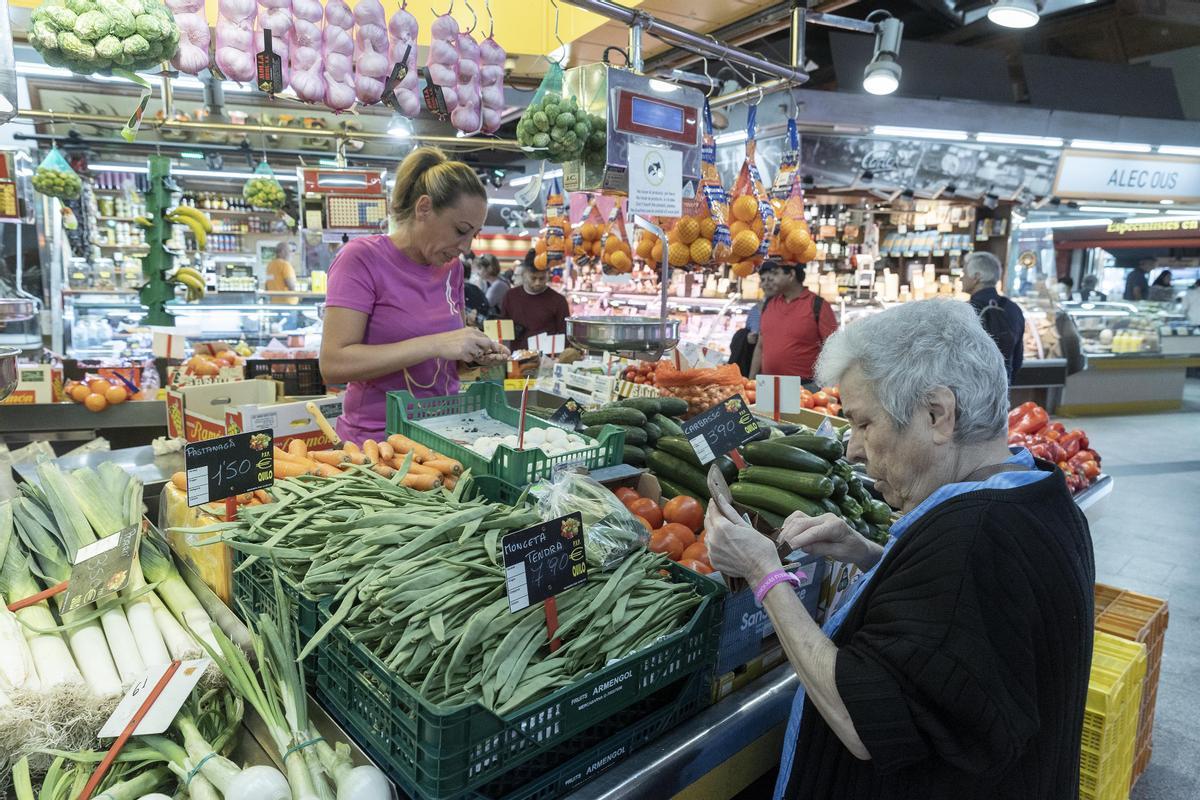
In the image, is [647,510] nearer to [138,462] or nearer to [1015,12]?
[138,462]

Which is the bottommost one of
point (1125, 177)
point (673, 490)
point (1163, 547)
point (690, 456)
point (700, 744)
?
point (1163, 547)

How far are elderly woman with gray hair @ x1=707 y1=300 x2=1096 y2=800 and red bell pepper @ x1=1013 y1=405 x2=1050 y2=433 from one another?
337 centimetres

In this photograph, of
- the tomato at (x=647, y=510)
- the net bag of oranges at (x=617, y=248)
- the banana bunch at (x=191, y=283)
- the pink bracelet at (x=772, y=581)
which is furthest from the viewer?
the banana bunch at (x=191, y=283)

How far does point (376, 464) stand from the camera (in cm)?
228

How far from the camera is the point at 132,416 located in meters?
5.07

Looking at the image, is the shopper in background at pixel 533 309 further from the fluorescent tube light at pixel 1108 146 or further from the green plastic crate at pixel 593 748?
the fluorescent tube light at pixel 1108 146

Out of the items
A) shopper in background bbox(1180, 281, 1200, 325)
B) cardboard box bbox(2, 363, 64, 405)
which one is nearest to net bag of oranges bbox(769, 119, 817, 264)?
cardboard box bbox(2, 363, 64, 405)

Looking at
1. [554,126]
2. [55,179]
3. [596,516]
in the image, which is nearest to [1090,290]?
[554,126]

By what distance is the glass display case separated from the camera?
8195mm

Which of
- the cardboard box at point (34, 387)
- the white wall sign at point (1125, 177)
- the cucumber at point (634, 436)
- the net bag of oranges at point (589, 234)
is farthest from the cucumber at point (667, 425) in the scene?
the white wall sign at point (1125, 177)

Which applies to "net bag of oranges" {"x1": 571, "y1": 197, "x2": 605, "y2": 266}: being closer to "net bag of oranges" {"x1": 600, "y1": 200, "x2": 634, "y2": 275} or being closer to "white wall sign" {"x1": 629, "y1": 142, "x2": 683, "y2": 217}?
"net bag of oranges" {"x1": 600, "y1": 200, "x2": 634, "y2": 275}

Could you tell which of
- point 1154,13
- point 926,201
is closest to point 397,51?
point 926,201

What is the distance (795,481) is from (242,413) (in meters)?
1.97

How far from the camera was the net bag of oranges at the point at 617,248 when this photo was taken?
4.67 metres
